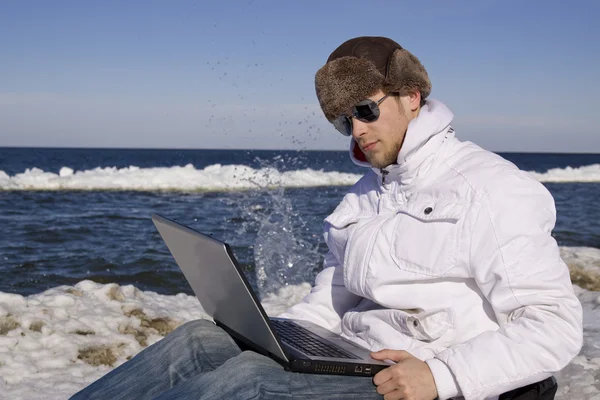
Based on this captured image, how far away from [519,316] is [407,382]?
0.36m

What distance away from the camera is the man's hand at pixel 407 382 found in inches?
72.8

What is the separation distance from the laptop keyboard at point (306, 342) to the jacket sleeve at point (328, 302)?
0.51 feet

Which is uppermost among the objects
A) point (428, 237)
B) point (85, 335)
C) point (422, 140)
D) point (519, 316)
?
point (422, 140)

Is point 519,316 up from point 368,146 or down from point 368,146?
down

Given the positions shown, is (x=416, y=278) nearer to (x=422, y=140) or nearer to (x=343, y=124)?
(x=422, y=140)

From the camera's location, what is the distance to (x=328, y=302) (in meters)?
2.61

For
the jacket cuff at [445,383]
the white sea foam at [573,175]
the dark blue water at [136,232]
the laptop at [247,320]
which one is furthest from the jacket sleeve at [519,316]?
the white sea foam at [573,175]

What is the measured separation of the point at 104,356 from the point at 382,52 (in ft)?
9.39

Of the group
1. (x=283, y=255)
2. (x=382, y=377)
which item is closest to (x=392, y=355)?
(x=382, y=377)

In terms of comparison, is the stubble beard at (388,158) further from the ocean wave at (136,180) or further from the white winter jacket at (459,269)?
the ocean wave at (136,180)

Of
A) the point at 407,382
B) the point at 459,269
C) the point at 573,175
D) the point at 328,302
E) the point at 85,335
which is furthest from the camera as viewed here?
the point at 573,175

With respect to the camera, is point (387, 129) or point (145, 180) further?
point (145, 180)

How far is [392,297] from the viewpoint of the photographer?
2.14 metres

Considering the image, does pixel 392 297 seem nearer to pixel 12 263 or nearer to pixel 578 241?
pixel 12 263
